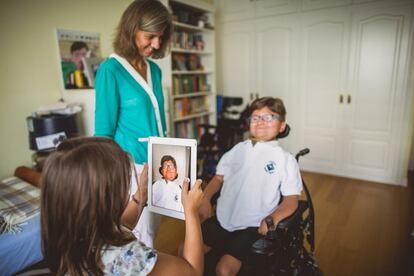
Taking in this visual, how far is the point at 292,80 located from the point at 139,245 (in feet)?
10.6

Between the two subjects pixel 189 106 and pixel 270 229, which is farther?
pixel 189 106

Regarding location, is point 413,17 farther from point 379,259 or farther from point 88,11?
point 88,11

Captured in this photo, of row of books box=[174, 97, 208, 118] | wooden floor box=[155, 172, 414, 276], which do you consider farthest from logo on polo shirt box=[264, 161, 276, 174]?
row of books box=[174, 97, 208, 118]

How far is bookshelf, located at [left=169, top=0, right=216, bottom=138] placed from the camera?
11.0 feet

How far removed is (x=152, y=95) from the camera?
1277 mm

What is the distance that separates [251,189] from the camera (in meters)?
1.43

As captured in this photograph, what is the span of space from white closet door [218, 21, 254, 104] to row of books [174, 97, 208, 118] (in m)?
0.43

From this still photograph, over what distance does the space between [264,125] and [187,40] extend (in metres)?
2.45

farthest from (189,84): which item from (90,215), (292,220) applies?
(90,215)

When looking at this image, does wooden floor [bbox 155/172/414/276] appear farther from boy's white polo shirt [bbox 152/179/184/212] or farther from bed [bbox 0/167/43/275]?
boy's white polo shirt [bbox 152/179/184/212]

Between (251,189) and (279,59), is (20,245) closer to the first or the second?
(251,189)

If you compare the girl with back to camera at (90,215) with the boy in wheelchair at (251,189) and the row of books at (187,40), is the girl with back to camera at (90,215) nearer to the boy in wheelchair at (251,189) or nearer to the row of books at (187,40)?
the boy in wheelchair at (251,189)

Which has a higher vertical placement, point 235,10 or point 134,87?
point 235,10

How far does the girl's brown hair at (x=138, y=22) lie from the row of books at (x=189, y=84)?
2.17 meters
